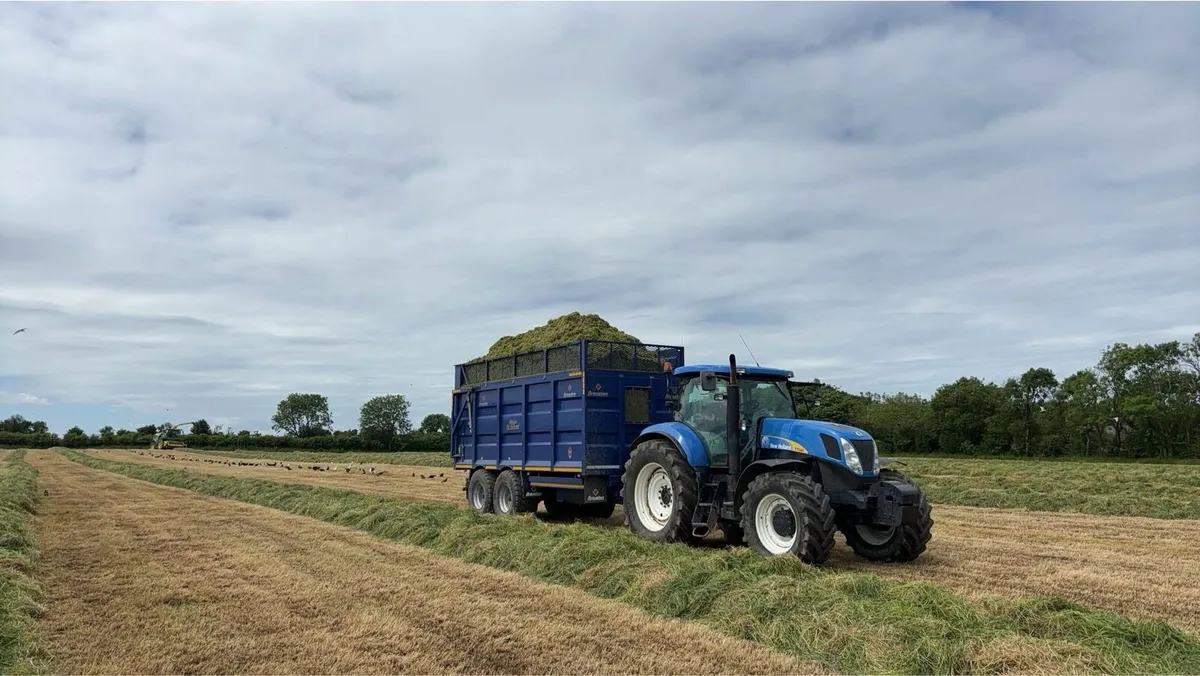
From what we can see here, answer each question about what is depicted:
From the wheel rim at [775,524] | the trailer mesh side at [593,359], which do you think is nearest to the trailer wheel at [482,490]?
the trailer mesh side at [593,359]

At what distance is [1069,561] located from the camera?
891cm

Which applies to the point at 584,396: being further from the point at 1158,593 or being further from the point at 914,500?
the point at 1158,593

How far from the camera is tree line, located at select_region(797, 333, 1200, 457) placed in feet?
191

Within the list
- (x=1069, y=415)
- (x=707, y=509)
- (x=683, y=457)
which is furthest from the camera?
(x=1069, y=415)

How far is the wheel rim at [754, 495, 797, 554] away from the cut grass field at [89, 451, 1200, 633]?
67 centimetres

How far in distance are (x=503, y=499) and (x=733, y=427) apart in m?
5.36

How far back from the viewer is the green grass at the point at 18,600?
17.6 feet

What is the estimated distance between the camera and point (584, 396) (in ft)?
37.1

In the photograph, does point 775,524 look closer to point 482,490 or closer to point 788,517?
point 788,517

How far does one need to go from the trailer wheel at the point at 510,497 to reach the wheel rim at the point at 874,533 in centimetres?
545

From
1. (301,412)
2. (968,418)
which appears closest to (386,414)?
(301,412)

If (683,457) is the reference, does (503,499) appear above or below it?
below

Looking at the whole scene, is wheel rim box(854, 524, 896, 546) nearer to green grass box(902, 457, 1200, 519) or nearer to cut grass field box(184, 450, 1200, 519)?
cut grass field box(184, 450, 1200, 519)

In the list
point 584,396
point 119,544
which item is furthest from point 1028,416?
point 119,544
